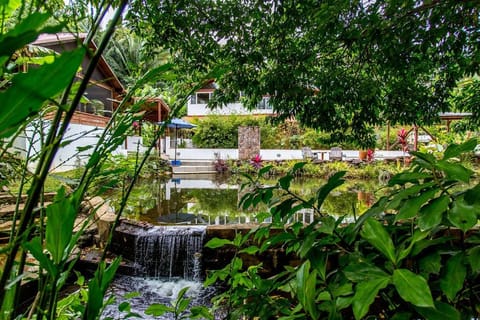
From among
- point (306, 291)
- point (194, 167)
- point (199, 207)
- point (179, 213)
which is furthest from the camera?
point (194, 167)

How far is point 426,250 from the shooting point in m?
0.57

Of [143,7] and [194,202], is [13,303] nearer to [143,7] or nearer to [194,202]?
[143,7]

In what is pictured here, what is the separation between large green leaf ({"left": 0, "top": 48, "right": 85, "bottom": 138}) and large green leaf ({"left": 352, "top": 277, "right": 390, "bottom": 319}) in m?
0.47

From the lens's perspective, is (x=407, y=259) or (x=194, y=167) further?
(x=194, y=167)

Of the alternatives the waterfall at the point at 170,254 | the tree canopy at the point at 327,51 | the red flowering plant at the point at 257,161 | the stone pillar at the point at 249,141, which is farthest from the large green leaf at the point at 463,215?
the stone pillar at the point at 249,141

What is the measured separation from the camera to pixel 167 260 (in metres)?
4.27

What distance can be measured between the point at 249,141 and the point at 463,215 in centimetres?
1414

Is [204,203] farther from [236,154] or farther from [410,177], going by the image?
[236,154]

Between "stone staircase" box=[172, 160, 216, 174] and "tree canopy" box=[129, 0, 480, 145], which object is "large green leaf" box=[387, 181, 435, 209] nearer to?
"tree canopy" box=[129, 0, 480, 145]

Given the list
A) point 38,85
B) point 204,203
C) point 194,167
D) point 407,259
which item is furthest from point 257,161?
point 38,85

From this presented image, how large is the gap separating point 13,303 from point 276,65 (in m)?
2.80

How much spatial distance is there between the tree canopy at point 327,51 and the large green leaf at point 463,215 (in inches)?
80.6

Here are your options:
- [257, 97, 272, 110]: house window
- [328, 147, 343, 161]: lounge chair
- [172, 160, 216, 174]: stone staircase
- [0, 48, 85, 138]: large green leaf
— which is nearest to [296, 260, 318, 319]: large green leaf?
[0, 48, 85, 138]: large green leaf

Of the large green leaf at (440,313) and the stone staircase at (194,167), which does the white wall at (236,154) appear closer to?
the stone staircase at (194,167)
